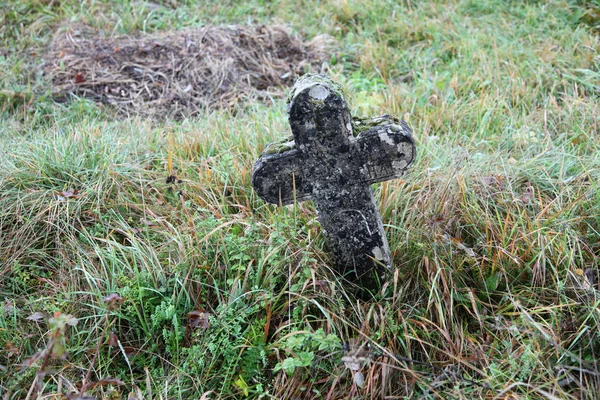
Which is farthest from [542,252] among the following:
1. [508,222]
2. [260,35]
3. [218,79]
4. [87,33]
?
[87,33]

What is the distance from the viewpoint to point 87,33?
6.46 m

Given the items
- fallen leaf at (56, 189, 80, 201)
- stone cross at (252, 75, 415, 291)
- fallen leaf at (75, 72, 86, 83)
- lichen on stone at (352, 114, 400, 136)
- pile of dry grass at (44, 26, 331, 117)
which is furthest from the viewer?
fallen leaf at (75, 72, 86, 83)

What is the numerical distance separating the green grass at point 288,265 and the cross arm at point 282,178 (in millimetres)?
251

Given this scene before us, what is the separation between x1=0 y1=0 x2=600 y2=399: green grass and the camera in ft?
7.54

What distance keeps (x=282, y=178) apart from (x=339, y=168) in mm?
268

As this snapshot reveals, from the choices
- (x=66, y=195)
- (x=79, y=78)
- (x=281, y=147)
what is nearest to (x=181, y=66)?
(x=79, y=78)

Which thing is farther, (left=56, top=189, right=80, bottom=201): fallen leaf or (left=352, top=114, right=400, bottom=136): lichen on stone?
(left=56, top=189, right=80, bottom=201): fallen leaf

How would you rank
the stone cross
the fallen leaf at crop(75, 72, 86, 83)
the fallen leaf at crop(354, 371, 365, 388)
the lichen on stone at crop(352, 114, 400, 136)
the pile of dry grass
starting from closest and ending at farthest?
the fallen leaf at crop(354, 371, 365, 388)
the stone cross
the lichen on stone at crop(352, 114, 400, 136)
the pile of dry grass
the fallen leaf at crop(75, 72, 86, 83)

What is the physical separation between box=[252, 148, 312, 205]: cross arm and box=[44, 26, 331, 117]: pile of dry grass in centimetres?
258

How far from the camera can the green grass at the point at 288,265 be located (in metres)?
2.30

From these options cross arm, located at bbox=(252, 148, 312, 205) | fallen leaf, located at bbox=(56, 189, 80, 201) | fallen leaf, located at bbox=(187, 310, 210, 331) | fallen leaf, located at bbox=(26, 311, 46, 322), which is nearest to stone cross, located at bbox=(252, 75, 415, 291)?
cross arm, located at bbox=(252, 148, 312, 205)

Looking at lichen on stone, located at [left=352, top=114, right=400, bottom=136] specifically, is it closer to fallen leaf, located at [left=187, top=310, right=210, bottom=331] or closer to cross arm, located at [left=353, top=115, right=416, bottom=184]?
cross arm, located at [left=353, top=115, right=416, bottom=184]

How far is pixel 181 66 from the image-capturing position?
5738 millimetres

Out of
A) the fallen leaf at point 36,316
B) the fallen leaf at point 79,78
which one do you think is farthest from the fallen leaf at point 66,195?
the fallen leaf at point 79,78
